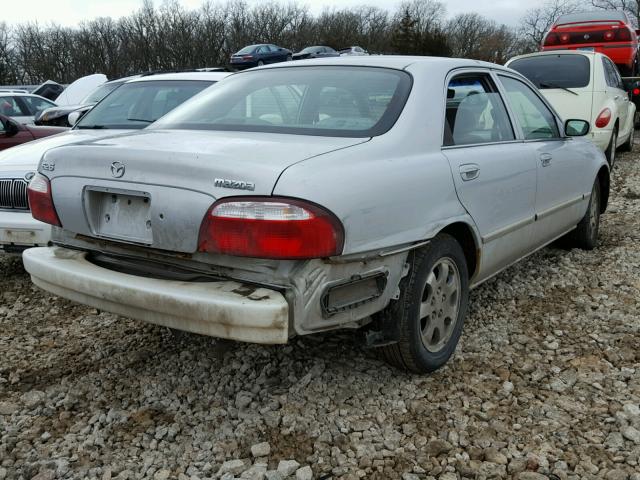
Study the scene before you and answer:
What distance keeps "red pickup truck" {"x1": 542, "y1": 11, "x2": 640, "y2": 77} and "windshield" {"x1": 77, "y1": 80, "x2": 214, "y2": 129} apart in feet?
31.8

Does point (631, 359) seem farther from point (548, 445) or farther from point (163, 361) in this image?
point (163, 361)

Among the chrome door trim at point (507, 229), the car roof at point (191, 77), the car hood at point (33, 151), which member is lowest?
the chrome door trim at point (507, 229)

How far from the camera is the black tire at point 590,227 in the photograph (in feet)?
16.2

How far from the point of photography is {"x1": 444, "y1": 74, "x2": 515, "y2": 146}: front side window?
3154 mm

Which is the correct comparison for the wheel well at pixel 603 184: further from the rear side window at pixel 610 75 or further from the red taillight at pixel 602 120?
the rear side window at pixel 610 75

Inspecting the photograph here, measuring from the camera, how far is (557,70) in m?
8.20

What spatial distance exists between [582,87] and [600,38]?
20.6ft

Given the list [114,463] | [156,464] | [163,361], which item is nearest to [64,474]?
[114,463]

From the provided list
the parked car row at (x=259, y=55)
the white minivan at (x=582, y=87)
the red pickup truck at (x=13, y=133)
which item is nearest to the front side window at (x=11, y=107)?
the red pickup truck at (x=13, y=133)

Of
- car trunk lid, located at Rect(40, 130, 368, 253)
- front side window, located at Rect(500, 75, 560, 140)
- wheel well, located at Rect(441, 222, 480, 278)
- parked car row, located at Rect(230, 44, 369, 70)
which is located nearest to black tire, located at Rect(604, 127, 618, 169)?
front side window, located at Rect(500, 75, 560, 140)

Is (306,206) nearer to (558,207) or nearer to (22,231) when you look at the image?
(558,207)

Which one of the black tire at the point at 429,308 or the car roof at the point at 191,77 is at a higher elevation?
the car roof at the point at 191,77

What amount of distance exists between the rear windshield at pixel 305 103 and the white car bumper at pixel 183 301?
858 millimetres

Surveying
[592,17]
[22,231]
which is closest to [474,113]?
[22,231]
